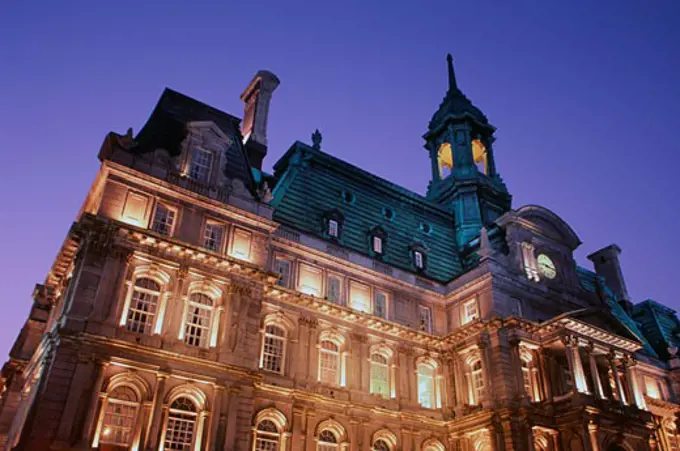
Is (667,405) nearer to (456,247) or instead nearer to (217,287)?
(456,247)

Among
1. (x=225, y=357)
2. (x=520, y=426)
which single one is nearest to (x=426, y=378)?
(x=520, y=426)

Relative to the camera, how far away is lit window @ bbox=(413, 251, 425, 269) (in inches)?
1642

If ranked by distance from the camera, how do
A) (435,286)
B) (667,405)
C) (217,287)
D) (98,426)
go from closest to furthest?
(98,426) < (217,287) < (435,286) < (667,405)

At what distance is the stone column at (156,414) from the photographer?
24.9 metres

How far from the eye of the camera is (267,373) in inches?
1228

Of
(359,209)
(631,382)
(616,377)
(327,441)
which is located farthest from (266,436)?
(631,382)

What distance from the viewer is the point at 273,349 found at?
3238 centimetres

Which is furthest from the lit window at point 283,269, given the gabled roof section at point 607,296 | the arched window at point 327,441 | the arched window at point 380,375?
the gabled roof section at point 607,296

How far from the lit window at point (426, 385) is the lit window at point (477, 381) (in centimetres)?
252

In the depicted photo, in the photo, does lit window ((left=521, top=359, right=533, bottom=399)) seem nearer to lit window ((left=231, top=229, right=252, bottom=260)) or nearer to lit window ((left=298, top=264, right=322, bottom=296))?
lit window ((left=298, top=264, right=322, bottom=296))

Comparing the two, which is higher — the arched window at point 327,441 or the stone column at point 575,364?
the stone column at point 575,364

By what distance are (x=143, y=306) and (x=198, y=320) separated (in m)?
2.71

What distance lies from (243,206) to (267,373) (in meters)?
8.97

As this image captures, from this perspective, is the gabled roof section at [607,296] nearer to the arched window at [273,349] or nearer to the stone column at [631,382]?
the stone column at [631,382]
